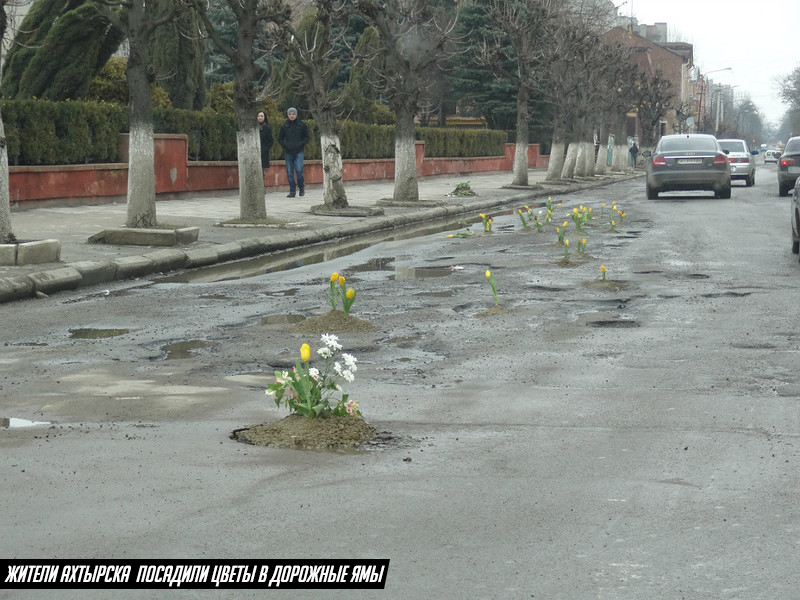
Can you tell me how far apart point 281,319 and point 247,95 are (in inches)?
400

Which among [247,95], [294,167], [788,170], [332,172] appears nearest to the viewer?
[247,95]

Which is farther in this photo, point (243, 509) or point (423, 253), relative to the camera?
point (423, 253)

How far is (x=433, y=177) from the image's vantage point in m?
48.6

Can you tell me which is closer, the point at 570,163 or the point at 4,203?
the point at 4,203

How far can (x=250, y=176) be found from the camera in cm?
1964

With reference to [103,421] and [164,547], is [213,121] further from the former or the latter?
[164,547]

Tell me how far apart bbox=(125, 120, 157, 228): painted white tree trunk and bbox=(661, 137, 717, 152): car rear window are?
17067 mm

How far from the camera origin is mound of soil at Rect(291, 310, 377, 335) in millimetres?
9039

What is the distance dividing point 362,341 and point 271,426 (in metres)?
2.86

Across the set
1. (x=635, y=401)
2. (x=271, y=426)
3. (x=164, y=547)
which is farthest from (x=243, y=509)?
(x=635, y=401)

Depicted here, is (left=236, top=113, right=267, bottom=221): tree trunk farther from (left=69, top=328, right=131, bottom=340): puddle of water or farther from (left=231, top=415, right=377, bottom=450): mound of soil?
(left=231, top=415, right=377, bottom=450): mound of soil

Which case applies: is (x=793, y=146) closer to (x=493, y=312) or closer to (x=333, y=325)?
(x=493, y=312)

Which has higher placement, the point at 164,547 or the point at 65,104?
the point at 65,104

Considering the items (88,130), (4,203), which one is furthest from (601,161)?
(4,203)
